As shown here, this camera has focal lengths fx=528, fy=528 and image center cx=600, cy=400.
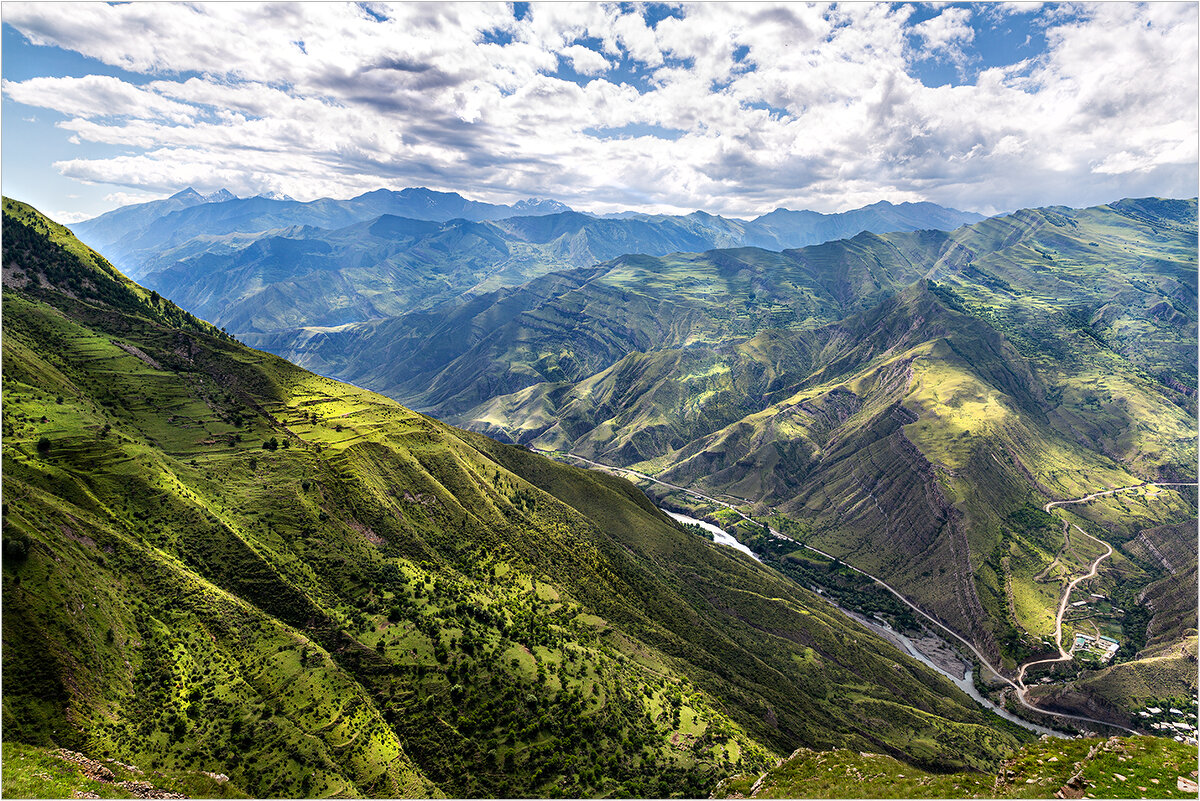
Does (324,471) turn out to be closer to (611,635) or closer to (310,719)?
(310,719)

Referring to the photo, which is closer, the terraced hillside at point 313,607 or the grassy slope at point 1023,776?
the grassy slope at point 1023,776

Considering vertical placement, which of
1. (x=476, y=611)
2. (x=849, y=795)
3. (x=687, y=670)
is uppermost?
(x=476, y=611)

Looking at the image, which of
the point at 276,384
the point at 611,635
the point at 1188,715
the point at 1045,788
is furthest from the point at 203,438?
the point at 1188,715

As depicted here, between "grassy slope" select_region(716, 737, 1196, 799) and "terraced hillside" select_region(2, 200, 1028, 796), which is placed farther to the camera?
"terraced hillside" select_region(2, 200, 1028, 796)

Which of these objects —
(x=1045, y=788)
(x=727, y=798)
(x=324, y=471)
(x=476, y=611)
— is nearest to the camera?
(x=1045, y=788)
